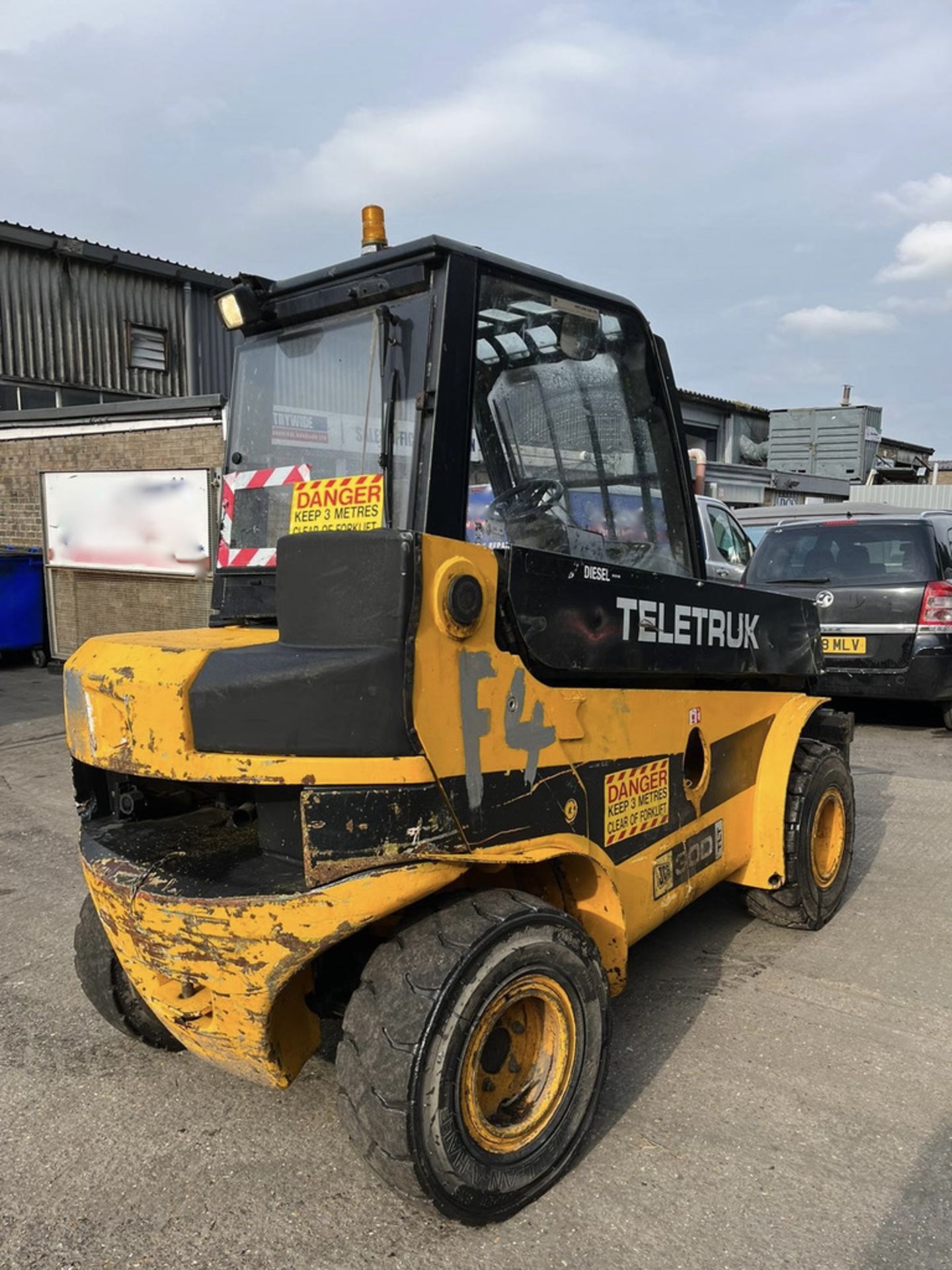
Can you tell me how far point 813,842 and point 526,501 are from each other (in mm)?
2218

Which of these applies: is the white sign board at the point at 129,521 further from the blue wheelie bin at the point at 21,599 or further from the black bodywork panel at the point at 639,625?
the black bodywork panel at the point at 639,625

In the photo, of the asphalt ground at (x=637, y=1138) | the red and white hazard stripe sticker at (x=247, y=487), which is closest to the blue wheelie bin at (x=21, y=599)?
the asphalt ground at (x=637, y=1138)

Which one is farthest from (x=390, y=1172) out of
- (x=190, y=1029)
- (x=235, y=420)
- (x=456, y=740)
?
(x=235, y=420)

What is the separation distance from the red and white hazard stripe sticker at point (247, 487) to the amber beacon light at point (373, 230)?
67 cm

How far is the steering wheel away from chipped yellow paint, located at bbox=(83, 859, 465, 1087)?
1049 mm

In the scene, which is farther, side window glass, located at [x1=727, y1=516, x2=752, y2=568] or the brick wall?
side window glass, located at [x1=727, y1=516, x2=752, y2=568]

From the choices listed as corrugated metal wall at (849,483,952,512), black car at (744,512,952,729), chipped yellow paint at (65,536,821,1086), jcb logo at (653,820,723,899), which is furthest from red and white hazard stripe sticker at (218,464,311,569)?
corrugated metal wall at (849,483,952,512)

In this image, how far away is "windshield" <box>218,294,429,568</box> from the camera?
2707mm

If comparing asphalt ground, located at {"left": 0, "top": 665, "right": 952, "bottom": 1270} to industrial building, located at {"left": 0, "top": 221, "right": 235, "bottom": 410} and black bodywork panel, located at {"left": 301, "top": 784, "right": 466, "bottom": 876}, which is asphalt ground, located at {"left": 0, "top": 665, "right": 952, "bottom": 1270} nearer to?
black bodywork panel, located at {"left": 301, "top": 784, "right": 466, "bottom": 876}

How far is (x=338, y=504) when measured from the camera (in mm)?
2848

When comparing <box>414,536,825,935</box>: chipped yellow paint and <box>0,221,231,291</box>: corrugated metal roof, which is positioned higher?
<box>0,221,231,291</box>: corrugated metal roof

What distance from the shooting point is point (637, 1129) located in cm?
281

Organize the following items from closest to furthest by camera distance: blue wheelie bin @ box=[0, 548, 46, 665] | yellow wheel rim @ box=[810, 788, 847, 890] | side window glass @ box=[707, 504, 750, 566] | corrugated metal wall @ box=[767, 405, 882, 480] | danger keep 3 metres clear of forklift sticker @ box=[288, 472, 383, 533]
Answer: danger keep 3 metres clear of forklift sticker @ box=[288, 472, 383, 533], yellow wheel rim @ box=[810, 788, 847, 890], side window glass @ box=[707, 504, 750, 566], blue wheelie bin @ box=[0, 548, 46, 665], corrugated metal wall @ box=[767, 405, 882, 480]

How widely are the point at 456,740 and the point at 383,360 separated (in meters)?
1.11
